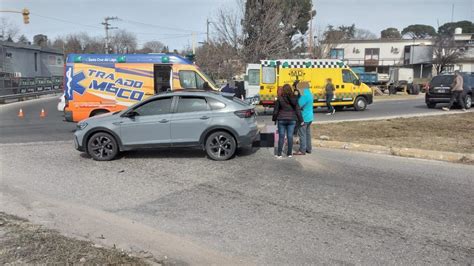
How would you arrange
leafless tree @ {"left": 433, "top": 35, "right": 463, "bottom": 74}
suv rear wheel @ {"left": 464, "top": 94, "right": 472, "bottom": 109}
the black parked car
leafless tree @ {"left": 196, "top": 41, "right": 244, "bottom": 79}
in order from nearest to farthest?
suv rear wheel @ {"left": 464, "top": 94, "right": 472, "bottom": 109}
the black parked car
leafless tree @ {"left": 196, "top": 41, "right": 244, "bottom": 79}
leafless tree @ {"left": 433, "top": 35, "right": 463, "bottom": 74}

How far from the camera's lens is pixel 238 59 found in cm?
3456

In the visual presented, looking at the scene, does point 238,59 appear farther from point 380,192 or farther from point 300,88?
point 380,192

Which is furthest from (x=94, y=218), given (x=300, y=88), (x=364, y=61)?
(x=364, y=61)

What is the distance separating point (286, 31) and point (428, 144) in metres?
26.5

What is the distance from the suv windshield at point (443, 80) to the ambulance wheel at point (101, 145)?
55.9 feet

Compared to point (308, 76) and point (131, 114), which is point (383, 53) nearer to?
point (308, 76)

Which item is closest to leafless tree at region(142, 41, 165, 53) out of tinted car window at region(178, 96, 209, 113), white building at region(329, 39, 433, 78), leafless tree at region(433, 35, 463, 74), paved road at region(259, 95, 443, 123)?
white building at region(329, 39, 433, 78)

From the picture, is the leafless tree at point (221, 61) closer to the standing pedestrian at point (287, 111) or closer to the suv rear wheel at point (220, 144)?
the standing pedestrian at point (287, 111)

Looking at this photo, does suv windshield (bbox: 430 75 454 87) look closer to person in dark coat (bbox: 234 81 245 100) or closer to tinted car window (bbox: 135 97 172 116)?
person in dark coat (bbox: 234 81 245 100)

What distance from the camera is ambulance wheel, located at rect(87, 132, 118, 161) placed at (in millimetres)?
9359

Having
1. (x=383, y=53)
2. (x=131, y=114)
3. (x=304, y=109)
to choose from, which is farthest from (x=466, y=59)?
(x=131, y=114)

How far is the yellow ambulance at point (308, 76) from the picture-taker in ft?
68.5

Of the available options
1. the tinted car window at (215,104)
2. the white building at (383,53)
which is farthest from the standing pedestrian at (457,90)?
the white building at (383,53)

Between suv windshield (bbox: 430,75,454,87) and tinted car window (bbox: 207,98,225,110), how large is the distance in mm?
15209
